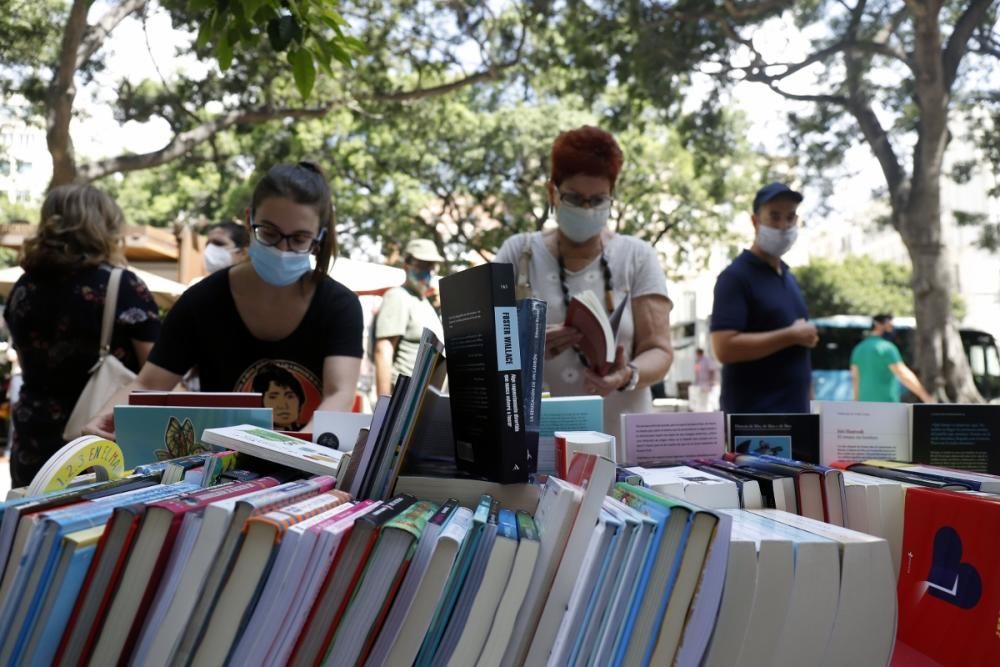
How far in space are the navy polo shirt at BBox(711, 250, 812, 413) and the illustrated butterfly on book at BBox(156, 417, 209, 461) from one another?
2236 mm

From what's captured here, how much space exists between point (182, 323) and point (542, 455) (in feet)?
4.64

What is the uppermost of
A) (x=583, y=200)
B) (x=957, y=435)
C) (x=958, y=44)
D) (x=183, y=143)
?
(x=958, y=44)

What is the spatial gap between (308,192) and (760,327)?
1.94m

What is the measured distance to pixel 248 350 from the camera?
251 centimetres

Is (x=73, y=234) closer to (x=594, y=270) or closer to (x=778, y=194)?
(x=594, y=270)

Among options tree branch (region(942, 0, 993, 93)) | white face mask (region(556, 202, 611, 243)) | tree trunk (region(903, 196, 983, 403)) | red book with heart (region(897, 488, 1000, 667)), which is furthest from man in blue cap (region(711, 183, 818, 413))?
tree branch (region(942, 0, 993, 93))

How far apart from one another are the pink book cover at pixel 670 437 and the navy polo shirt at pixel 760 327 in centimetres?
164

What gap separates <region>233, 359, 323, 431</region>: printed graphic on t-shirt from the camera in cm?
250

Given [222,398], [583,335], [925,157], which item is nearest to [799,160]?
[925,157]

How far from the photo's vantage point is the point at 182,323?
2.49 m

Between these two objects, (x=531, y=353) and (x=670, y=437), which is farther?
(x=670, y=437)

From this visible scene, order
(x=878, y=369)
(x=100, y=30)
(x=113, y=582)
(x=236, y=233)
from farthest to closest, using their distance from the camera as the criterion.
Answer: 1. (x=100, y=30)
2. (x=878, y=369)
3. (x=236, y=233)
4. (x=113, y=582)

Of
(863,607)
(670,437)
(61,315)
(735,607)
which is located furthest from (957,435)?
(61,315)

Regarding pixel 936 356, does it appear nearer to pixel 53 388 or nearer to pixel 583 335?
pixel 583 335
